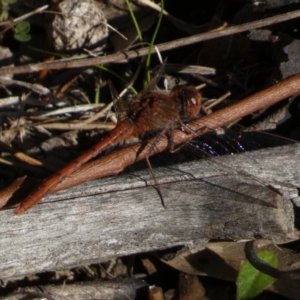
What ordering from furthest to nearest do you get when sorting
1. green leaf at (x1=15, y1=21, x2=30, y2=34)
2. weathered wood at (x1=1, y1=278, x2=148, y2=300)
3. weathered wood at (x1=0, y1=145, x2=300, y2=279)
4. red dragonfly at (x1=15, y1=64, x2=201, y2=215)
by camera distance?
green leaf at (x1=15, y1=21, x2=30, y2=34) → red dragonfly at (x1=15, y1=64, x2=201, y2=215) → weathered wood at (x1=1, y1=278, x2=148, y2=300) → weathered wood at (x1=0, y1=145, x2=300, y2=279)

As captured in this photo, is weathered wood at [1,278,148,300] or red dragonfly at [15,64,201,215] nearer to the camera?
weathered wood at [1,278,148,300]

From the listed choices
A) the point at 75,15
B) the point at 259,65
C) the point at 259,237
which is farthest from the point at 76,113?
the point at 259,237

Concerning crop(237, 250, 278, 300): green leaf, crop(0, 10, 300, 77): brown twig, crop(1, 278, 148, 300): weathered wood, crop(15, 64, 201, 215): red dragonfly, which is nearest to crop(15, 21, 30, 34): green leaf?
crop(0, 10, 300, 77): brown twig

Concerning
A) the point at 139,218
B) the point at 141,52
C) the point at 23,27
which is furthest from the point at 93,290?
the point at 23,27

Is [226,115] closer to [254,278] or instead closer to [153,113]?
[153,113]

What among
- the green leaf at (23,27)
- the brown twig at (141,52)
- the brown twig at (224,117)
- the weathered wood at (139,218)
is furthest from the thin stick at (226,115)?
the green leaf at (23,27)

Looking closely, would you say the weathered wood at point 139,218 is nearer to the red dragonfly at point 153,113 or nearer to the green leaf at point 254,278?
the green leaf at point 254,278

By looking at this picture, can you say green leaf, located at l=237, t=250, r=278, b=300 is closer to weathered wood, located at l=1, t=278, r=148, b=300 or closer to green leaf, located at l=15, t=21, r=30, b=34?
weathered wood, located at l=1, t=278, r=148, b=300
